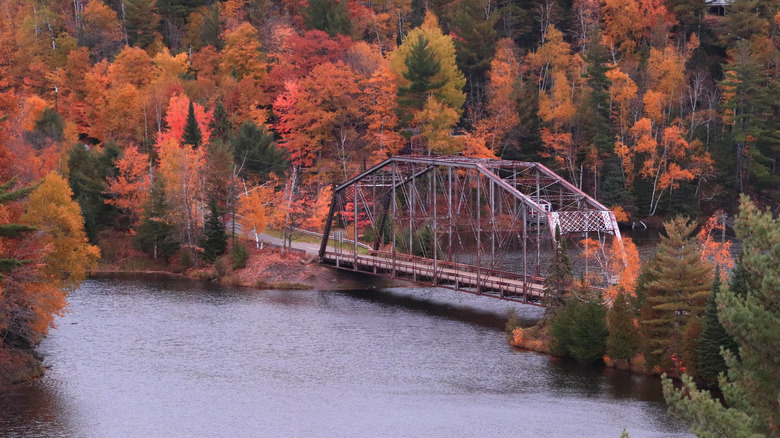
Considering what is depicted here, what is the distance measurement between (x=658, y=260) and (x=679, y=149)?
46.7m

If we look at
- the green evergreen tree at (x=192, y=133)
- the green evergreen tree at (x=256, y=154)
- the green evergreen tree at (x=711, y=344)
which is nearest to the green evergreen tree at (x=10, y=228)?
the green evergreen tree at (x=711, y=344)

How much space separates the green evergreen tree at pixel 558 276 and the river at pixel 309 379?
3.34 meters

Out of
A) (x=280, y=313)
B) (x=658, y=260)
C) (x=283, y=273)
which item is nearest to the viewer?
(x=658, y=260)

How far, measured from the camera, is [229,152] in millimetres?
79062

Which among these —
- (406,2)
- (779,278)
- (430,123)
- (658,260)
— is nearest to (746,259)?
(779,278)

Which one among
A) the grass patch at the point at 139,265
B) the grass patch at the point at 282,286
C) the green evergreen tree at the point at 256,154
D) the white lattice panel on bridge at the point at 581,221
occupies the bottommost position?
the grass patch at the point at 282,286

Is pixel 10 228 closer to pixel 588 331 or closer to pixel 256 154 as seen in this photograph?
pixel 588 331

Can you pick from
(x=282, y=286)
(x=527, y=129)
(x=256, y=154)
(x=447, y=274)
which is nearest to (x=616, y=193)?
(x=527, y=129)

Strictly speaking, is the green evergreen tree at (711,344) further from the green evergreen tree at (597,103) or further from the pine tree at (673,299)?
the green evergreen tree at (597,103)

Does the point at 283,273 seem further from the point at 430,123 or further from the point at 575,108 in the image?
the point at 575,108

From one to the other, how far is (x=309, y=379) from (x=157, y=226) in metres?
33.5

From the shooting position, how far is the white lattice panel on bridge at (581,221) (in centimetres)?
5406

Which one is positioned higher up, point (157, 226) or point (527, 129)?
point (527, 129)

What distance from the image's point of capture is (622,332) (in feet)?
155
